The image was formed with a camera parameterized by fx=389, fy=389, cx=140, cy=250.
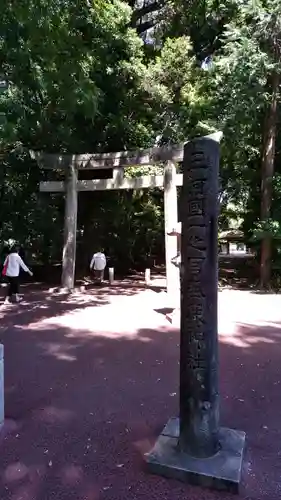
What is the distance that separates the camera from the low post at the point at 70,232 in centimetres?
1198

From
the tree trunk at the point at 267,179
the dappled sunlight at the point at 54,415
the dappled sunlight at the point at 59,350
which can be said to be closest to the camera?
the dappled sunlight at the point at 54,415

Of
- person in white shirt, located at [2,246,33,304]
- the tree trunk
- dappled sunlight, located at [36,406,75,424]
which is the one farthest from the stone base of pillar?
Answer: the tree trunk

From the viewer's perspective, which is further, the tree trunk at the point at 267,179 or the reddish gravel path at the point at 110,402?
the tree trunk at the point at 267,179

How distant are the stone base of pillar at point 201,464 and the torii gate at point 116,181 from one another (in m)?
7.35

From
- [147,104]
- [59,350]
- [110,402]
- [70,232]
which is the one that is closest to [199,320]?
[110,402]

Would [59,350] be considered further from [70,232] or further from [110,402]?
[70,232]

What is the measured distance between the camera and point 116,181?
38.7 feet

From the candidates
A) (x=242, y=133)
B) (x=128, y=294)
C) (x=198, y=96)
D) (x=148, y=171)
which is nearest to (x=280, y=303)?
(x=128, y=294)

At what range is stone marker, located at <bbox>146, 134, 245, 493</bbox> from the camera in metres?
2.83

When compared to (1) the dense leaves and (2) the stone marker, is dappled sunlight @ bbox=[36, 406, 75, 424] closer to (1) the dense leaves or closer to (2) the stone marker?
(2) the stone marker

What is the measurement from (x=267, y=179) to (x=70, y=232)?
20.7 feet

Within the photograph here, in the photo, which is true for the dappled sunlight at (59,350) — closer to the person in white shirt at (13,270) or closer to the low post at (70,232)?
the person in white shirt at (13,270)

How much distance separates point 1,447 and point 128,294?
8.36 meters

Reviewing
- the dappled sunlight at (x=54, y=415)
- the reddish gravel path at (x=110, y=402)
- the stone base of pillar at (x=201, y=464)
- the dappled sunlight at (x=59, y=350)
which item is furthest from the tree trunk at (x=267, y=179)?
the stone base of pillar at (x=201, y=464)
